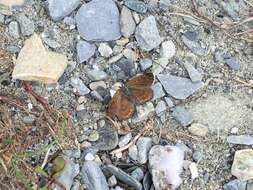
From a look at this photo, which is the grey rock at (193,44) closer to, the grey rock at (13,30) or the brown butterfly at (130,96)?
the brown butterfly at (130,96)

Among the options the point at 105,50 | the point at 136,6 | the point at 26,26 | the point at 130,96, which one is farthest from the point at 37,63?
the point at 136,6

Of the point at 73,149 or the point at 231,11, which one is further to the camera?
the point at 231,11

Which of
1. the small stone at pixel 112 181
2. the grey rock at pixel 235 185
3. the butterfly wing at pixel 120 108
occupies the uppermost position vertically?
the butterfly wing at pixel 120 108

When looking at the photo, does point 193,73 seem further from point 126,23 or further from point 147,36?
point 126,23

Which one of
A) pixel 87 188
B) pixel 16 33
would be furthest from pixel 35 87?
pixel 87 188

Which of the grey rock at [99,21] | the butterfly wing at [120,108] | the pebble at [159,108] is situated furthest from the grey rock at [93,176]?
the grey rock at [99,21]

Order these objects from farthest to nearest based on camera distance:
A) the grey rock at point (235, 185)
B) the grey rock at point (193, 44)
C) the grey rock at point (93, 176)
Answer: the grey rock at point (193, 44) < the grey rock at point (235, 185) < the grey rock at point (93, 176)

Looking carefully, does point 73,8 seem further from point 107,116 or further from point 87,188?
point 87,188
